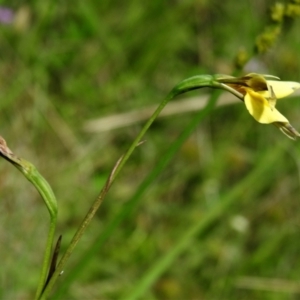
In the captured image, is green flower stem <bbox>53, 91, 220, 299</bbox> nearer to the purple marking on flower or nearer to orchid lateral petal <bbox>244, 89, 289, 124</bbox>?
orchid lateral petal <bbox>244, 89, 289, 124</bbox>

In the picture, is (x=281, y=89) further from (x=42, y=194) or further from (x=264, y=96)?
(x=42, y=194)

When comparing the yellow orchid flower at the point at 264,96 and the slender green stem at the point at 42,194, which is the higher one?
the yellow orchid flower at the point at 264,96

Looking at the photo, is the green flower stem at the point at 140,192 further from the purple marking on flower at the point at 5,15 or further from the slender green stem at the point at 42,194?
the purple marking on flower at the point at 5,15

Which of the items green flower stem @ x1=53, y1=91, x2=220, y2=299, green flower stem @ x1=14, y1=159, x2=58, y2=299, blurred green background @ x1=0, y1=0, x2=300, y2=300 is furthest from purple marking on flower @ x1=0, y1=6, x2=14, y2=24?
green flower stem @ x1=14, y1=159, x2=58, y2=299

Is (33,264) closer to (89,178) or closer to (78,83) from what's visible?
(89,178)

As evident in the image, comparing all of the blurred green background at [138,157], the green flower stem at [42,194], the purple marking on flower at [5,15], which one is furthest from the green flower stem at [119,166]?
the purple marking on flower at [5,15]
